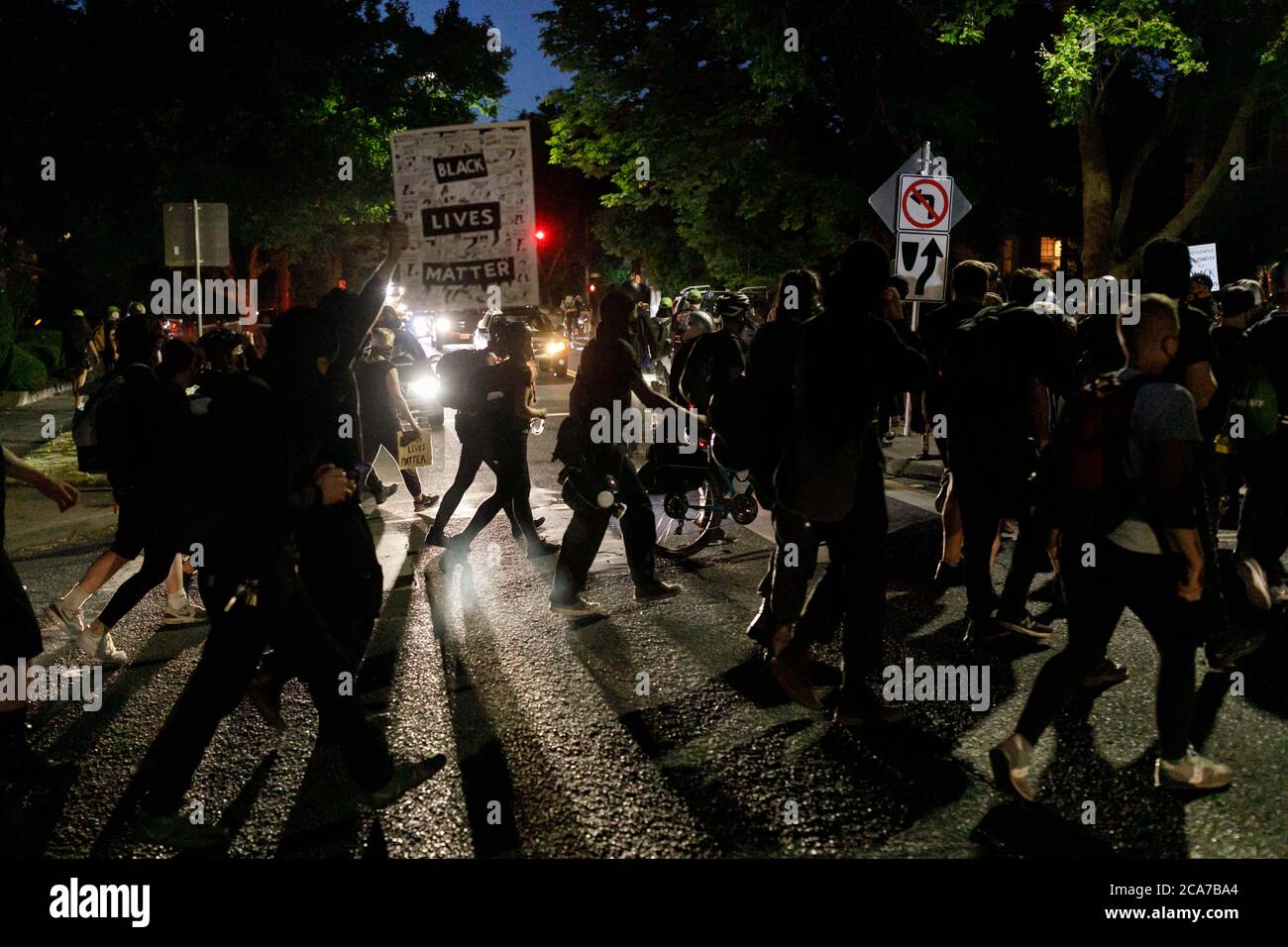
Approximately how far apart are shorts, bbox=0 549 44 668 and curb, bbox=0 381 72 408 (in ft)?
57.9

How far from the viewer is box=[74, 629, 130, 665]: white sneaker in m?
5.55

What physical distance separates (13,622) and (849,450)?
3325 millimetres

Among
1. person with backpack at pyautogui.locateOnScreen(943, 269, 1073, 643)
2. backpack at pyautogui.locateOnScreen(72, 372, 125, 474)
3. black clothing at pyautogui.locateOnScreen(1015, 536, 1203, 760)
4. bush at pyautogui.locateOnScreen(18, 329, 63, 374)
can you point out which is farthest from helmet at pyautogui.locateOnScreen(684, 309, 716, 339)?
bush at pyautogui.locateOnScreen(18, 329, 63, 374)

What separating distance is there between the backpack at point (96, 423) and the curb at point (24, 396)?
1525 centimetres

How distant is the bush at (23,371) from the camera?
759 inches

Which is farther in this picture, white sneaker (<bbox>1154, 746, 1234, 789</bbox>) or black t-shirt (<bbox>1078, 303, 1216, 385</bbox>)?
black t-shirt (<bbox>1078, 303, 1216, 385</bbox>)

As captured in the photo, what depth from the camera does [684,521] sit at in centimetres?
831

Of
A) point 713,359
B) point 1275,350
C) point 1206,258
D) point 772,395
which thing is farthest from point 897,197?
Result: point 1206,258

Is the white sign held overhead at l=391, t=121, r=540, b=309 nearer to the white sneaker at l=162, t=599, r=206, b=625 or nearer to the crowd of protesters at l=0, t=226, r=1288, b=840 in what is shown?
the crowd of protesters at l=0, t=226, r=1288, b=840

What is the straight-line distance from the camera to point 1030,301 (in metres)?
5.91

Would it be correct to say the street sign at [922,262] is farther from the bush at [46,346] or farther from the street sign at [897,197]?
the bush at [46,346]

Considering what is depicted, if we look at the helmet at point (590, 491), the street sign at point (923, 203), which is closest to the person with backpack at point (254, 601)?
the helmet at point (590, 491)

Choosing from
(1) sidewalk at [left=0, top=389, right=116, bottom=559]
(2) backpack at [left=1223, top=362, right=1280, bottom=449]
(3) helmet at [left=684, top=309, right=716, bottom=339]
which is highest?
(3) helmet at [left=684, top=309, right=716, bottom=339]

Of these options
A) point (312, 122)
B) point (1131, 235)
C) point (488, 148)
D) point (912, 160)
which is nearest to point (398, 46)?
point (312, 122)
